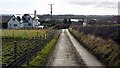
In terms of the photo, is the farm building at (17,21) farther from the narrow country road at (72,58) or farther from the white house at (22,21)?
the narrow country road at (72,58)

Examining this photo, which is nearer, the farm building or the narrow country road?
the narrow country road

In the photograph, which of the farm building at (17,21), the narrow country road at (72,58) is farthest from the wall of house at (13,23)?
the narrow country road at (72,58)

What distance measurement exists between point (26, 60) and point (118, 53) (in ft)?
16.5

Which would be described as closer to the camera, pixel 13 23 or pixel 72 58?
pixel 72 58

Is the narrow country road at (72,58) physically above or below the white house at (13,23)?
above

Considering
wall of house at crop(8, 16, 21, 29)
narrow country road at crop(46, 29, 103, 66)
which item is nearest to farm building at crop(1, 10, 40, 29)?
wall of house at crop(8, 16, 21, 29)

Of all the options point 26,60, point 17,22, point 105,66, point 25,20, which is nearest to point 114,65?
point 105,66

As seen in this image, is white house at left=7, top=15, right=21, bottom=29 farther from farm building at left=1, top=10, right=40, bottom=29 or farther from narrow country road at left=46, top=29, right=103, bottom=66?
narrow country road at left=46, top=29, right=103, bottom=66

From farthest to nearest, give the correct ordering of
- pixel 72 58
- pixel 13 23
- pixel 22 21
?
1. pixel 22 21
2. pixel 13 23
3. pixel 72 58

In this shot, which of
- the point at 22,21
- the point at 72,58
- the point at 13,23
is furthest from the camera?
the point at 22,21

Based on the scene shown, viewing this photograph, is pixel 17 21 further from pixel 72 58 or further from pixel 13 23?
pixel 72 58

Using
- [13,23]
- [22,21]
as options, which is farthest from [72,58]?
[22,21]

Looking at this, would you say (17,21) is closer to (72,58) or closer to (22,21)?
(22,21)

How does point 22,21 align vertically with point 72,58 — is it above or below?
below
